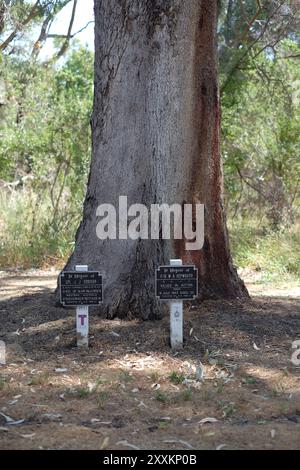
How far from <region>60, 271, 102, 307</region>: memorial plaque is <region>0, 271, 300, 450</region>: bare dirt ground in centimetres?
40

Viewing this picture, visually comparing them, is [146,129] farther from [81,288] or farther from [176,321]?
[176,321]

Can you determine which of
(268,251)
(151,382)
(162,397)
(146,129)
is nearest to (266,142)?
(268,251)

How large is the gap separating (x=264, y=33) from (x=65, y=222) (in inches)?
186

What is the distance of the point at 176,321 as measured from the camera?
19.2 ft

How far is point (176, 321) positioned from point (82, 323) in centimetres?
74

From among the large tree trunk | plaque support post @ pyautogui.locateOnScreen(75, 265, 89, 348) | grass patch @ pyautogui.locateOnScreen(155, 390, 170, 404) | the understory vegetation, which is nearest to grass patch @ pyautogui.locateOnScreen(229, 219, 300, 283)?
the understory vegetation

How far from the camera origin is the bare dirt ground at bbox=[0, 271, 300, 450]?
14.1 ft

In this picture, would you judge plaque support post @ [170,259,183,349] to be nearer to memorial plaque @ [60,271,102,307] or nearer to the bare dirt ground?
the bare dirt ground

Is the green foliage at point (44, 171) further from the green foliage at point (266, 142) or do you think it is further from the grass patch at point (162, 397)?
the grass patch at point (162, 397)

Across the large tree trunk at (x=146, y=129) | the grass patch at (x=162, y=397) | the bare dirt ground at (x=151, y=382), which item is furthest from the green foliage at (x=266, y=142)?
the grass patch at (x=162, y=397)

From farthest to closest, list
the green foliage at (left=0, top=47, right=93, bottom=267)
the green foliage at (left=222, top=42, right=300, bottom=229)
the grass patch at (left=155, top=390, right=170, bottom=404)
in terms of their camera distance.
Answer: the green foliage at (left=222, top=42, right=300, bottom=229)
the green foliage at (left=0, top=47, right=93, bottom=267)
the grass patch at (left=155, top=390, right=170, bottom=404)

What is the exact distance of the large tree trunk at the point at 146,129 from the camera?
6.41 metres

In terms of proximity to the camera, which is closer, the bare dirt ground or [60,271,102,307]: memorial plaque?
the bare dirt ground

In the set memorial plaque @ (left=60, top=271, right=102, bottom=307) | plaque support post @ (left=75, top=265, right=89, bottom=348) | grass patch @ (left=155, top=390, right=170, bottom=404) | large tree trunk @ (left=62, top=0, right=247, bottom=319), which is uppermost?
large tree trunk @ (left=62, top=0, right=247, bottom=319)
